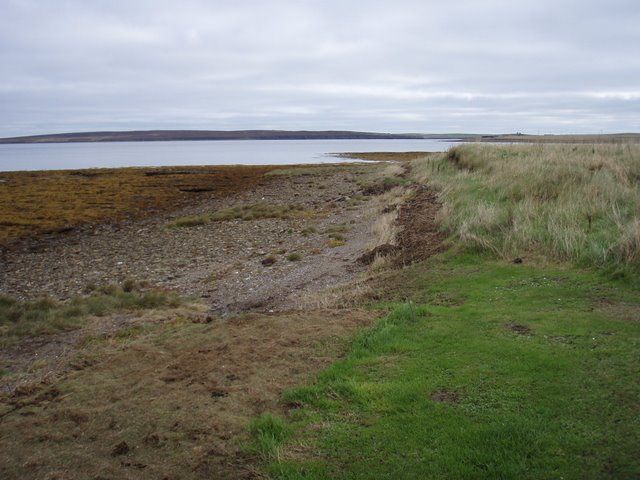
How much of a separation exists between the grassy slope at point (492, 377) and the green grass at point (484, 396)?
1cm

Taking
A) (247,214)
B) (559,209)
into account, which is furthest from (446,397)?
(247,214)

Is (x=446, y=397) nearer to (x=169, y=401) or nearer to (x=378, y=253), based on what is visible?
(x=169, y=401)

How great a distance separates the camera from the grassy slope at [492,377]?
420 cm

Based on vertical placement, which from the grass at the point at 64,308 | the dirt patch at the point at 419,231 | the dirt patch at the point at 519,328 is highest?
the dirt patch at the point at 419,231

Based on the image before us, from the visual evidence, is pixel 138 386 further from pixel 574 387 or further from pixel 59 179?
pixel 59 179

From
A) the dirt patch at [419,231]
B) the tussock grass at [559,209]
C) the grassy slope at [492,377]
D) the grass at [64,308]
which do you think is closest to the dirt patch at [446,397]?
the grassy slope at [492,377]

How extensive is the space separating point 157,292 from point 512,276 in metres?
7.73

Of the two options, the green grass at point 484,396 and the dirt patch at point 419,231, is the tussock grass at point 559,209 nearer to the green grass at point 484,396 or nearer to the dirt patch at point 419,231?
the dirt patch at point 419,231

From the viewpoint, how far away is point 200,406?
18.0 ft

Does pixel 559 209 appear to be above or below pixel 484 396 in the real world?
above

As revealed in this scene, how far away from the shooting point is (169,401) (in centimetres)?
566

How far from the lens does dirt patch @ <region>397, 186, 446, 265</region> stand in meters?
11.8

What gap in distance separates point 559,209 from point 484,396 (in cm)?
801

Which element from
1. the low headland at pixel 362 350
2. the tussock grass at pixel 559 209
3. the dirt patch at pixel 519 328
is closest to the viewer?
the low headland at pixel 362 350
